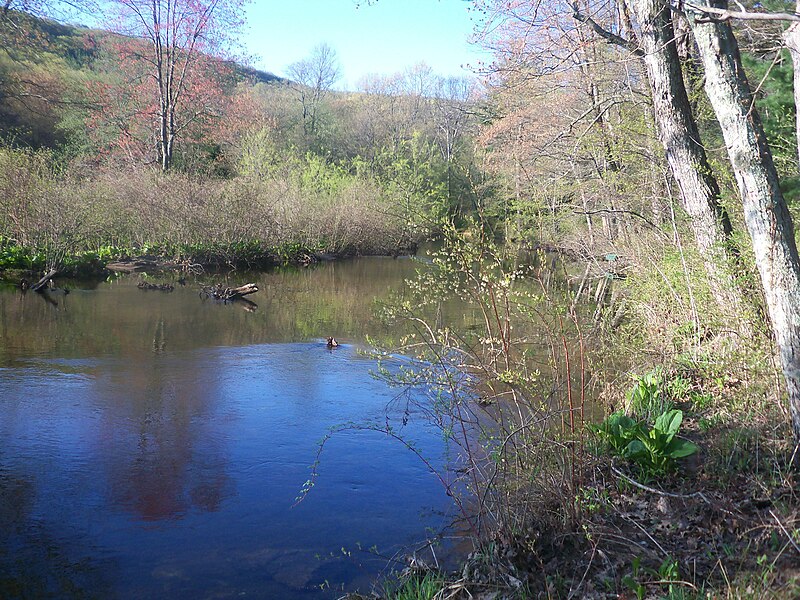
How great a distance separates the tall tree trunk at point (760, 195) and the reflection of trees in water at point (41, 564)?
15.0 feet

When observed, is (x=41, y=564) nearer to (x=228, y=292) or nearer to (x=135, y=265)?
(x=228, y=292)

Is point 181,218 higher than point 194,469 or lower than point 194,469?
higher

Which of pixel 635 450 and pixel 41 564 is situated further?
pixel 635 450

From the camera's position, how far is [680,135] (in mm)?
7414

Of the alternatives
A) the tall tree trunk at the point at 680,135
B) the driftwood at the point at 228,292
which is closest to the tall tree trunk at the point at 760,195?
the tall tree trunk at the point at 680,135

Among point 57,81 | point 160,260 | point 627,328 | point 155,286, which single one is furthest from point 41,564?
point 57,81

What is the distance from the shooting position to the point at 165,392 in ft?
28.3

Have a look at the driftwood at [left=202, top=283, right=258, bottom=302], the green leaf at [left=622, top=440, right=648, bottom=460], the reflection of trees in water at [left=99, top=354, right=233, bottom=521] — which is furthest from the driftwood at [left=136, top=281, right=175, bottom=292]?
the green leaf at [left=622, top=440, right=648, bottom=460]

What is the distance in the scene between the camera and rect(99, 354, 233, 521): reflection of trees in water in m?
5.68

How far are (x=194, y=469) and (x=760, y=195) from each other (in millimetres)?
5038

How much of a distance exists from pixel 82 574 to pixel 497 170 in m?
17.0

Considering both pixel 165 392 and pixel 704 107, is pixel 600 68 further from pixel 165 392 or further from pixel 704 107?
pixel 165 392

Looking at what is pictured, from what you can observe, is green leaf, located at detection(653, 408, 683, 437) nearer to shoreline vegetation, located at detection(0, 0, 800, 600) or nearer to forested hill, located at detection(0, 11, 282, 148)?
shoreline vegetation, located at detection(0, 0, 800, 600)

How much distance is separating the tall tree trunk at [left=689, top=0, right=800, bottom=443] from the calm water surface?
2684 mm
